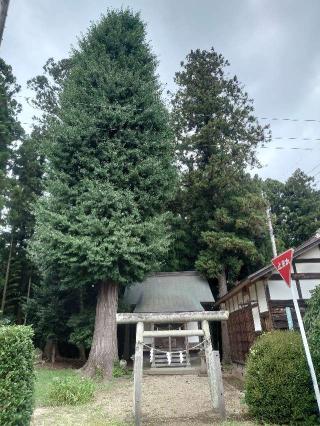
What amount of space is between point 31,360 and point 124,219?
8245 mm

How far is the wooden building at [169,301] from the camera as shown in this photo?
17844 millimetres

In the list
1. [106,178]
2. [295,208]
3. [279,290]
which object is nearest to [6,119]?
[106,178]

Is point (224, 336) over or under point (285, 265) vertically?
under

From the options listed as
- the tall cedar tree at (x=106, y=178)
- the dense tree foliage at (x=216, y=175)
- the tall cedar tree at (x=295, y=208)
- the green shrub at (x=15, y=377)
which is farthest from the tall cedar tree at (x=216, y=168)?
the green shrub at (x=15, y=377)

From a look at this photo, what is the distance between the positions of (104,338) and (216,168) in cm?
1203

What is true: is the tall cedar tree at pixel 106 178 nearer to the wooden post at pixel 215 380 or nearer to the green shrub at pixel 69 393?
the green shrub at pixel 69 393

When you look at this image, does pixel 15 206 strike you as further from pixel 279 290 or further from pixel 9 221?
pixel 279 290

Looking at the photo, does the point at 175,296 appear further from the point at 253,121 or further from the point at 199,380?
the point at 253,121

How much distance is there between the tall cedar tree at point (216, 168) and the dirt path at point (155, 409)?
930 cm

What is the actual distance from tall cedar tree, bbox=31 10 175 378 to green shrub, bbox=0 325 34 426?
7.27 metres

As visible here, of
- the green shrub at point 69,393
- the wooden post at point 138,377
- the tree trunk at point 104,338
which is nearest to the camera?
the wooden post at point 138,377

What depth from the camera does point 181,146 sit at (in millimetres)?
21719

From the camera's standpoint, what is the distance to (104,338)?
12914 mm

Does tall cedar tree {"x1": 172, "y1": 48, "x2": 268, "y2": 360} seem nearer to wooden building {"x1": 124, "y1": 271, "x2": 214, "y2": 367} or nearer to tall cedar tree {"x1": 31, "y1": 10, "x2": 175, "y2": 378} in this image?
wooden building {"x1": 124, "y1": 271, "x2": 214, "y2": 367}
